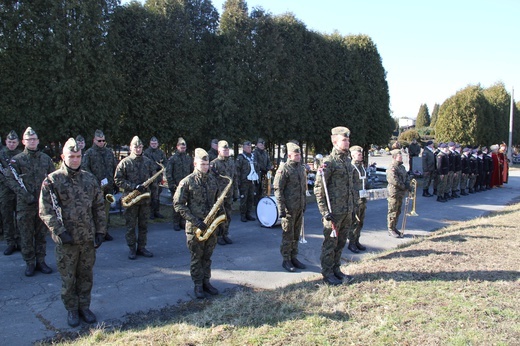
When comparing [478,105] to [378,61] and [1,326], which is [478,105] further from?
[1,326]

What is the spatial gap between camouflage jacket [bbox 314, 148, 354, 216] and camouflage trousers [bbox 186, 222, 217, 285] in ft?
6.01

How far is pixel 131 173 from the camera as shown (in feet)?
26.2

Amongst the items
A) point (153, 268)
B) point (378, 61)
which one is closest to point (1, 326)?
point (153, 268)

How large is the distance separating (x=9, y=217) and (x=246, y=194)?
19.1 feet

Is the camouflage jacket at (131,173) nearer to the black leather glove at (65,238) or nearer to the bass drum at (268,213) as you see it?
the black leather glove at (65,238)

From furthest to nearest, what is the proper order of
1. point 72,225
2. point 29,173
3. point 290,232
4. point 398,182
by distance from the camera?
point 398,182 < point 290,232 < point 29,173 < point 72,225

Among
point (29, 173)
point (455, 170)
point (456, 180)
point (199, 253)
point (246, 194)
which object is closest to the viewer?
point (199, 253)

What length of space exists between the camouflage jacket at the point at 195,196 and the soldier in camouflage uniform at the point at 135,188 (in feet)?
6.73

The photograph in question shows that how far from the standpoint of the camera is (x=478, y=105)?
33500 mm

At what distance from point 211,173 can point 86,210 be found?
2.09 m

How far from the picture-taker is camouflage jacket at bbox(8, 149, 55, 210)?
22.7ft

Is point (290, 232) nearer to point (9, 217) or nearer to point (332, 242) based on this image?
point (332, 242)

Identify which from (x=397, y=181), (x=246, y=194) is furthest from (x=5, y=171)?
(x=397, y=181)

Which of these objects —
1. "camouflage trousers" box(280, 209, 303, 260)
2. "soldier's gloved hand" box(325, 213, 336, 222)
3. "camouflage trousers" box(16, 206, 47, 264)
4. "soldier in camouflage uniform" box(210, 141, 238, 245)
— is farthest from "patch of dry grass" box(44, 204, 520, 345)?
"soldier in camouflage uniform" box(210, 141, 238, 245)
